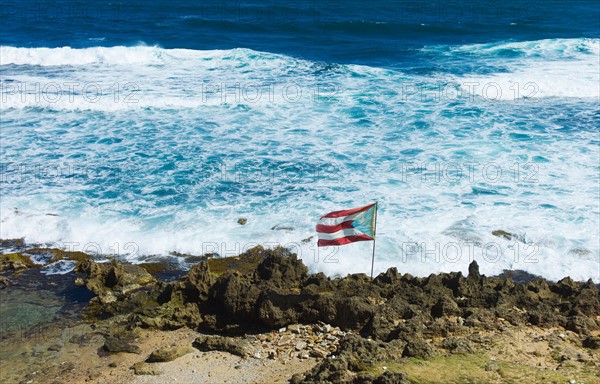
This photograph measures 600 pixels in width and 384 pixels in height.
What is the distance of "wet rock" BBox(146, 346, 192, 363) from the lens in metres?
12.5

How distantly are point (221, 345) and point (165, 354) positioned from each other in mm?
1058

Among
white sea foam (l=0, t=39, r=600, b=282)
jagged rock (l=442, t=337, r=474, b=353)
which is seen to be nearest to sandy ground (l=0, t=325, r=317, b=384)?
jagged rock (l=442, t=337, r=474, b=353)

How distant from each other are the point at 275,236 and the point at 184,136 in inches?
374

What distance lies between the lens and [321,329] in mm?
13047

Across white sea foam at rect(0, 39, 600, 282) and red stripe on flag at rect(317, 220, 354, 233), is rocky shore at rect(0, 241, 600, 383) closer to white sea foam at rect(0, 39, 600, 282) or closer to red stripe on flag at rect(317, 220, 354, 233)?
red stripe on flag at rect(317, 220, 354, 233)

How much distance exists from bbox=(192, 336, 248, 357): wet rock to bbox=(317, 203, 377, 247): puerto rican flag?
111 inches

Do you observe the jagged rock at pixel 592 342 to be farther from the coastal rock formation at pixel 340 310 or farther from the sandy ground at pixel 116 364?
the sandy ground at pixel 116 364

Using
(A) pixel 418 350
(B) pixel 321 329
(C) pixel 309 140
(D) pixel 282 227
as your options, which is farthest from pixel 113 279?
(C) pixel 309 140

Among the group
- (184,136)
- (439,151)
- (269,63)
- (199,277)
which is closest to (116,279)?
(199,277)

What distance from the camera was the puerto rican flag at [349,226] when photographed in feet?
45.8

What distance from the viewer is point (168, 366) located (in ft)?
40.4

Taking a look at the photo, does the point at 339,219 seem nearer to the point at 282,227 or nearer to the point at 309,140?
the point at 282,227

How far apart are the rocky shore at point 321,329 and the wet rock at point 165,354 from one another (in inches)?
0.7

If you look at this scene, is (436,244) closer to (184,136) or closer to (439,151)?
(439,151)
